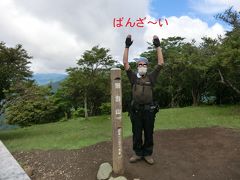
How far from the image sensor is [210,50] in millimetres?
19516

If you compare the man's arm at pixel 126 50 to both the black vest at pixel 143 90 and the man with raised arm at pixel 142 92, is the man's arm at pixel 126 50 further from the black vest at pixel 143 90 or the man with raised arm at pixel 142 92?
the black vest at pixel 143 90

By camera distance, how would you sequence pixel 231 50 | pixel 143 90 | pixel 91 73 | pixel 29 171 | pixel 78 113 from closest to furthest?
pixel 143 90 → pixel 29 171 → pixel 231 50 → pixel 91 73 → pixel 78 113

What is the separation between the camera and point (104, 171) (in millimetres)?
6430

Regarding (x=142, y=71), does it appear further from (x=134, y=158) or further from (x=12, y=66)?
(x=12, y=66)

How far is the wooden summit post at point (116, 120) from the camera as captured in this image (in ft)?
20.1

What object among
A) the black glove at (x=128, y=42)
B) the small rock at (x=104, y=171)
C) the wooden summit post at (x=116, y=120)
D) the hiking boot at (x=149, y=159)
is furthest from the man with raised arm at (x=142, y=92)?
the small rock at (x=104, y=171)

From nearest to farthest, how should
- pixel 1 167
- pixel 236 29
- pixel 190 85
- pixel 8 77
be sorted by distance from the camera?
pixel 1 167 → pixel 8 77 → pixel 236 29 → pixel 190 85

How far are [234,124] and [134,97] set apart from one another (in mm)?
6008

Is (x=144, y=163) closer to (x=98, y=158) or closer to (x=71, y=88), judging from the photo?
(x=98, y=158)

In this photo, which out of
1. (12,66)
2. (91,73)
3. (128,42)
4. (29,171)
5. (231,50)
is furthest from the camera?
(91,73)

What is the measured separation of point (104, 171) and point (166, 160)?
144 centimetres

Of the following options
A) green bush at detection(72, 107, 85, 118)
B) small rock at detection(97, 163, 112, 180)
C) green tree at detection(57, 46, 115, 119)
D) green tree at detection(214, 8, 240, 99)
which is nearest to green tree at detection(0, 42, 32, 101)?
green tree at detection(57, 46, 115, 119)

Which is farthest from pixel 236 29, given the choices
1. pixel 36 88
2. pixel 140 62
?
pixel 140 62

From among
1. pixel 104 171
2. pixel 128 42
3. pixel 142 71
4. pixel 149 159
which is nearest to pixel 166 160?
pixel 149 159
